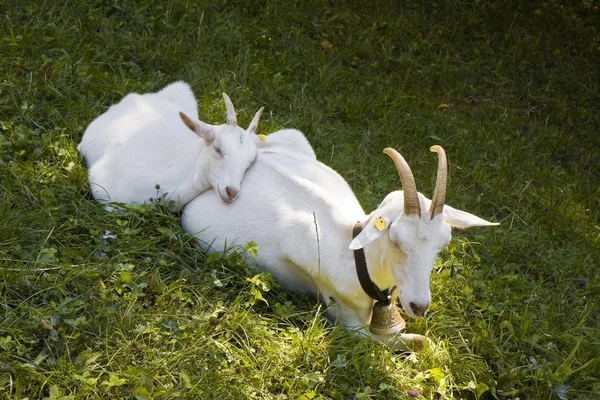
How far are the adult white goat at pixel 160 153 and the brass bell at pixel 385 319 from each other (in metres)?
1.12

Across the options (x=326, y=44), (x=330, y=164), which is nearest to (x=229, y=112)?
(x=330, y=164)

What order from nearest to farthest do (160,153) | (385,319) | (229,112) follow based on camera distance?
(385,319) < (229,112) < (160,153)

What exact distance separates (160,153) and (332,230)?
1.46m

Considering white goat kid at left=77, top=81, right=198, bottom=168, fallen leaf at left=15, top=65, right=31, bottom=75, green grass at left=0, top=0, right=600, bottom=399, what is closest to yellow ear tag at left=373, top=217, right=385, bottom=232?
green grass at left=0, top=0, right=600, bottom=399

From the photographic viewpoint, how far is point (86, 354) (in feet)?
10.6

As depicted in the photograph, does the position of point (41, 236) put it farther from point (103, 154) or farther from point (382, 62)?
point (382, 62)

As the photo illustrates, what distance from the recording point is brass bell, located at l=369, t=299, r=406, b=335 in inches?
155

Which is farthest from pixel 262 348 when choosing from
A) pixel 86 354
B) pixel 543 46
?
pixel 543 46

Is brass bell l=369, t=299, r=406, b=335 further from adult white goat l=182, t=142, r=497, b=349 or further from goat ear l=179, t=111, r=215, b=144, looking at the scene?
goat ear l=179, t=111, r=215, b=144

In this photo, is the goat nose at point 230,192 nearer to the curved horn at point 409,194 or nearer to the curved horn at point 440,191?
the curved horn at point 409,194

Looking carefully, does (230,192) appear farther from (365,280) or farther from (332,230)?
(365,280)

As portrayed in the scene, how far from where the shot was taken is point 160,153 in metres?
4.84

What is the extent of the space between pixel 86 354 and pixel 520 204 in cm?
385

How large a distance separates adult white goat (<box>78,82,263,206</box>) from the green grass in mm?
163
